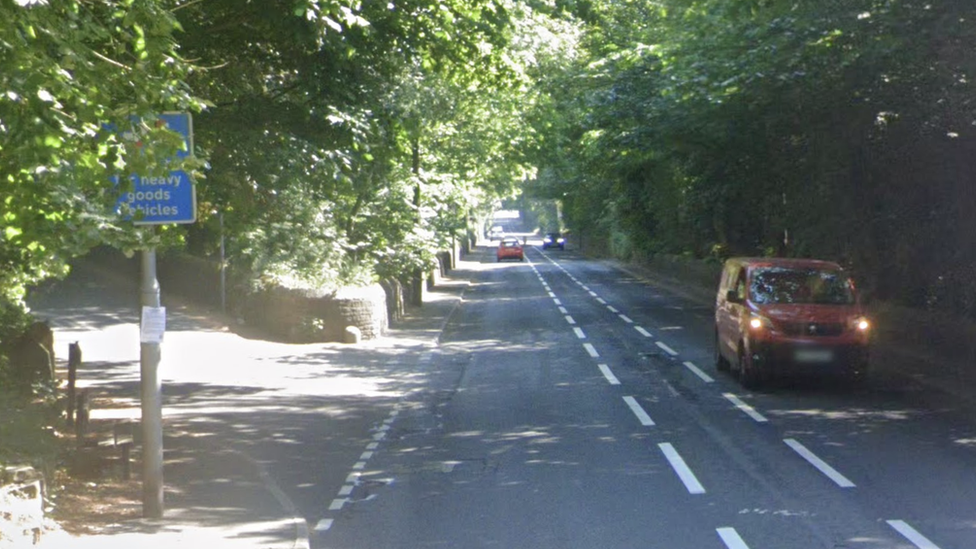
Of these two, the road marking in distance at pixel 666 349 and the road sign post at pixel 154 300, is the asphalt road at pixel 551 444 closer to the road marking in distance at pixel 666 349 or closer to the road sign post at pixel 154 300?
the road marking in distance at pixel 666 349

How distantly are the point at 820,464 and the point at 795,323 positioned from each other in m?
5.60

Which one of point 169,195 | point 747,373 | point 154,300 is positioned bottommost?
point 747,373

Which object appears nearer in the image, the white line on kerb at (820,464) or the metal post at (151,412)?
the metal post at (151,412)

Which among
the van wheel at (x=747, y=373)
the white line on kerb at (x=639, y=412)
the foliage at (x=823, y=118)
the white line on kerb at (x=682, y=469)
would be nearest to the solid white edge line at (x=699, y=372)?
the van wheel at (x=747, y=373)

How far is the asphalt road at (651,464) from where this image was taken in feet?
29.0

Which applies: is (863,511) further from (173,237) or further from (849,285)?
(849,285)

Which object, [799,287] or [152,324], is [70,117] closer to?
[152,324]

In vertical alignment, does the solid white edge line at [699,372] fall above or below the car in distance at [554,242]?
below

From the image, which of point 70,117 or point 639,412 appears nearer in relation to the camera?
point 70,117

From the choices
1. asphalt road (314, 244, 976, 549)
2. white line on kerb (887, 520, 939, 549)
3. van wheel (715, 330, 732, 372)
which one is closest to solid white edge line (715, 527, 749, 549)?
asphalt road (314, 244, 976, 549)

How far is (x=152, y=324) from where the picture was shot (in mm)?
9242

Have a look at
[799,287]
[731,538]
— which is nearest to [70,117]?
[731,538]

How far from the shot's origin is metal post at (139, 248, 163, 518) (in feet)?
30.6

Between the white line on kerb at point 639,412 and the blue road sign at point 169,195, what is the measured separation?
6.72m
